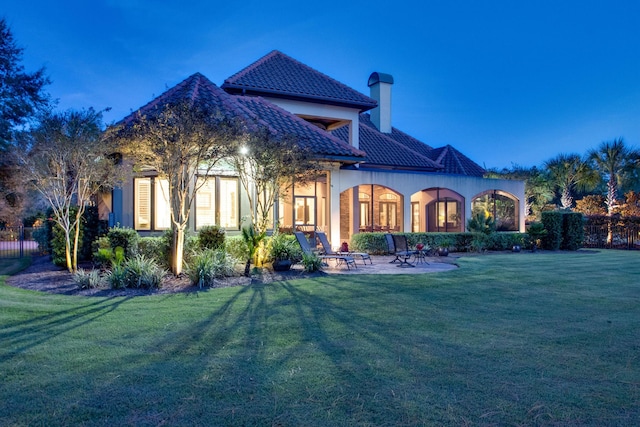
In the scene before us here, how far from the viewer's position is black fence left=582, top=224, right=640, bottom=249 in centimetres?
2280

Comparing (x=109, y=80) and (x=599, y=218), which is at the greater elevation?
(x=109, y=80)

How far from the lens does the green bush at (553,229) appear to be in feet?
67.9

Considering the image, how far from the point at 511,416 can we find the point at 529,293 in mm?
6010

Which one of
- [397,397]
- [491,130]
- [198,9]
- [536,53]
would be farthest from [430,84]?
[397,397]

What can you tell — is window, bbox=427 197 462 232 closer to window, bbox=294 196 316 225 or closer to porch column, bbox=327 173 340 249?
window, bbox=294 196 316 225

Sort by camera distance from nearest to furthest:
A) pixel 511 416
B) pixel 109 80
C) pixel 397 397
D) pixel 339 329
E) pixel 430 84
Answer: pixel 511 416
pixel 397 397
pixel 339 329
pixel 109 80
pixel 430 84

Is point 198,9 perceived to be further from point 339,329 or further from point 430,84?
point 430,84

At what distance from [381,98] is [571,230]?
14154 millimetres

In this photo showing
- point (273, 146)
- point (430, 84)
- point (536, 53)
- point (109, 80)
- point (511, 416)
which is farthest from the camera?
point (430, 84)

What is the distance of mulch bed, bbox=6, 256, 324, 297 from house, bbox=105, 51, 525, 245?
148 inches

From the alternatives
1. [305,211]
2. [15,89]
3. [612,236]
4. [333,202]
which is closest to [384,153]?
[305,211]

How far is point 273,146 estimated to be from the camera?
1160 cm

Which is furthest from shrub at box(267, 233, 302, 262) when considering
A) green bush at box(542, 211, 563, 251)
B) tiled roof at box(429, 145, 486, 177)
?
tiled roof at box(429, 145, 486, 177)

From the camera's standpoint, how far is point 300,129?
17469 mm
